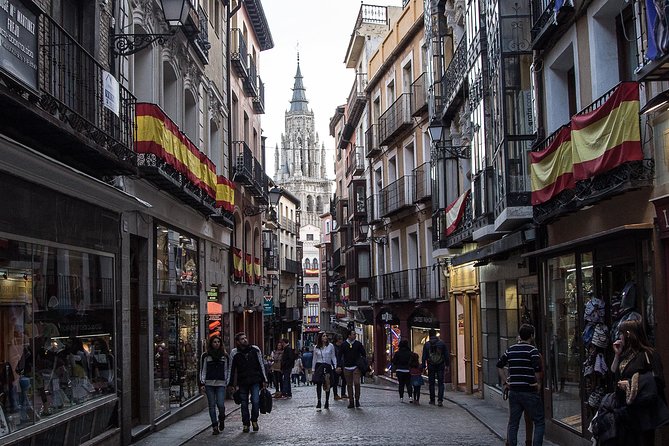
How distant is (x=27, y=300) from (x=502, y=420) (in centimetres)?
945

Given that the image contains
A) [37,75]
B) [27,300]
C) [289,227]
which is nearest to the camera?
[37,75]

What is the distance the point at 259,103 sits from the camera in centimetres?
3394

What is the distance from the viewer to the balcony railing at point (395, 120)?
30500 mm

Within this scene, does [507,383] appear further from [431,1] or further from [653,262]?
[431,1]

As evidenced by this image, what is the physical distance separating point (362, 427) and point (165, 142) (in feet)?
19.5

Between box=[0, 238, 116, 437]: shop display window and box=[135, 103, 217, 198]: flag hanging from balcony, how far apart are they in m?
2.03

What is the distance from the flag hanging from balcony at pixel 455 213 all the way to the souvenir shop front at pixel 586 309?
6623 mm

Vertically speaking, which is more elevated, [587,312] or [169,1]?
[169,1]

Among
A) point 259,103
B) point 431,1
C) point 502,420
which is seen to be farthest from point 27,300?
point 259,103

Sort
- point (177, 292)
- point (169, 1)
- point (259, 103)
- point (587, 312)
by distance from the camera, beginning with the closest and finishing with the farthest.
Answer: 1. point (587, 312)
2. point (169, 1)
3. point (177, 292)
4. point (259, 103)

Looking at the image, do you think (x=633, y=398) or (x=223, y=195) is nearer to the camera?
(x=633, y=398)

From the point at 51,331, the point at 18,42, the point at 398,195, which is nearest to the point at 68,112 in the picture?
the point at 18,42

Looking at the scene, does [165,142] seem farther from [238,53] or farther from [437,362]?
[238,53]

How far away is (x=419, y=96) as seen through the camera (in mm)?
29016
